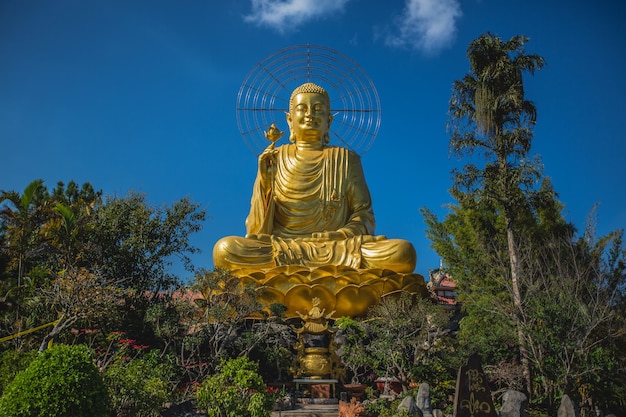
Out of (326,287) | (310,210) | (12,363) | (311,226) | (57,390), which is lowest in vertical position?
(57,390)

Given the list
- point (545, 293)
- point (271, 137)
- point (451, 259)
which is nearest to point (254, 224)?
point (271, 137)

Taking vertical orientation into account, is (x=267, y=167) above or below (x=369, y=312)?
above

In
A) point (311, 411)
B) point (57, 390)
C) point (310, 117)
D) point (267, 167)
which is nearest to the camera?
point (57, 390)

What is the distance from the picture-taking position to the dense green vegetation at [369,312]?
312 inches

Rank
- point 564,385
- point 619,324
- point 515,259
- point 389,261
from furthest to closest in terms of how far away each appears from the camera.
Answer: point 389,261 < point 619,324 < point 515,259 < point 564,385

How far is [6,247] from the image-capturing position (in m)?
9.98

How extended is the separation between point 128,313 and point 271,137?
4.09 metres

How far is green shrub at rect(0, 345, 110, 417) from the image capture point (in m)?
4.97

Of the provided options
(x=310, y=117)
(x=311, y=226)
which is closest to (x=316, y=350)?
(x=311, y=226)

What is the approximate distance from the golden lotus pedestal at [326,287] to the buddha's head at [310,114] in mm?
3789

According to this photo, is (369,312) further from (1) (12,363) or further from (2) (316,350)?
(1) (12,363)

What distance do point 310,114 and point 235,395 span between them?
26.5ft

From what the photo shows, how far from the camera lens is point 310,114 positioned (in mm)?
13406

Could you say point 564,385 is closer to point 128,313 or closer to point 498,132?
point 498,132
